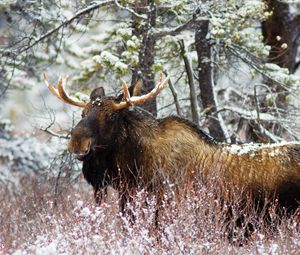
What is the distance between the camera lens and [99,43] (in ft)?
55.3

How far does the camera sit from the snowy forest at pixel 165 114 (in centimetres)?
773

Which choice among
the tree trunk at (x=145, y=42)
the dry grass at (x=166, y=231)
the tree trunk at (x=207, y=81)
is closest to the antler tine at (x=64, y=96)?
the dry grass at (x=166, y=231)

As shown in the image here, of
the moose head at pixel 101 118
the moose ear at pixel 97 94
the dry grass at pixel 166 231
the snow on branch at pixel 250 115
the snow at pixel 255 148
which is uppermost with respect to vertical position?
the moose ear at pixel 97 94

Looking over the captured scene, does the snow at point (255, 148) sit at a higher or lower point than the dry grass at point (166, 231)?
higher

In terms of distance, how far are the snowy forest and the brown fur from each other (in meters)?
0.27

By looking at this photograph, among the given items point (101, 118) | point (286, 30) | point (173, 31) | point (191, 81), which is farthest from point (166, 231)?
point (286, 30)

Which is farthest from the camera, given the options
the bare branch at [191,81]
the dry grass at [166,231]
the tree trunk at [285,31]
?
the tree trunk at [285,31]

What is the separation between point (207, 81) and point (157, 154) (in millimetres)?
4389

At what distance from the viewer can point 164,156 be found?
31.5 ft

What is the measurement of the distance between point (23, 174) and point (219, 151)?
9820 millimetres

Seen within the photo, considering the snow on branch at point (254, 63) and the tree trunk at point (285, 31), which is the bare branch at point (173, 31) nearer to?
the snow on branch at point (254, 63)

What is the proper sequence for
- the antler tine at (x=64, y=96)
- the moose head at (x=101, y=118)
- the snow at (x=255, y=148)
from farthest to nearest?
1. the antler tine at (x=64, y=96)
2. the snow at (x=255, y=148)
3. the moose head at (x=101, y=118)

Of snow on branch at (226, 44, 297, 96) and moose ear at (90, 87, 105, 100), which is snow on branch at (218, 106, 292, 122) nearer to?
snow on branch at (226, 44, 297, 96)

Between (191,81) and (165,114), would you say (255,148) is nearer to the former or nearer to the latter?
(191,81)
